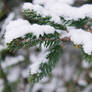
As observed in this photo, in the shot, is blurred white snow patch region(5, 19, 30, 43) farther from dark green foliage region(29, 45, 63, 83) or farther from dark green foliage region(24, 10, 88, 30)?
dark green foliage region(29, 45, 63, 83)

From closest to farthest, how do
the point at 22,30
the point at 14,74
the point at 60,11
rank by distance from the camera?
the point at 22,30 → the point at 60,11 → the point at 14,74

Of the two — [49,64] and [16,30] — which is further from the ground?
[16,30]

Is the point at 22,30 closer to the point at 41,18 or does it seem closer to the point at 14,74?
the point at 41,18

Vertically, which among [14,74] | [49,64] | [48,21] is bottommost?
[14,74]

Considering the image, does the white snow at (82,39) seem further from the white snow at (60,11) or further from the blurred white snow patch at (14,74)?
the blurred white snow patch at (14,74)

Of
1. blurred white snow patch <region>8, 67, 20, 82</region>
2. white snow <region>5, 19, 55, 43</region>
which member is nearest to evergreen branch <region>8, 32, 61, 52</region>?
white snow <region>5, 19, 55, 43</region>

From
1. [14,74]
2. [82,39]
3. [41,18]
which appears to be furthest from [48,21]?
[14,74]

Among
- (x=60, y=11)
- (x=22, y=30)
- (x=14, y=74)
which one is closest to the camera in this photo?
(x=22, y=30)

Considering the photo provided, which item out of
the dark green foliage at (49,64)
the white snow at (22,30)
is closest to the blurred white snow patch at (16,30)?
the white snow at (22,30)

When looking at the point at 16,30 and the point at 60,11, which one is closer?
the point at 16,30
